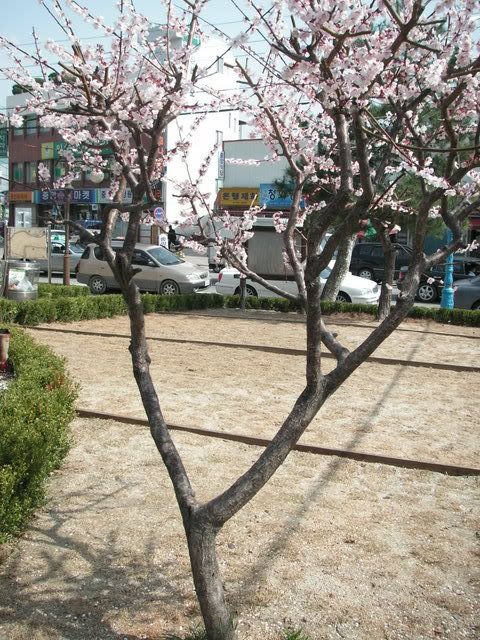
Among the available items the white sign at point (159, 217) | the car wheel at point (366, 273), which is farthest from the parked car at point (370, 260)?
the white sign at point (159, 217)

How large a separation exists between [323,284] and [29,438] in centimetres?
1542

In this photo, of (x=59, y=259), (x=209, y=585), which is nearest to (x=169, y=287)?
(x=59, y=259)

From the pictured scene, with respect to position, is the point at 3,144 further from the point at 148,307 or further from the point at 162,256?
the point at 148,307

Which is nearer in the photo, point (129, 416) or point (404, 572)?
point (404, 572)

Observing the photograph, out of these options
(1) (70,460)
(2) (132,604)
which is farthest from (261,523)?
(1) (70,460)

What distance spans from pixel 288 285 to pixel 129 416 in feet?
40.9

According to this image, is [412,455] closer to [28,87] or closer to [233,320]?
[28,87]

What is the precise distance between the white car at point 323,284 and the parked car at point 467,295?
2.28 metres

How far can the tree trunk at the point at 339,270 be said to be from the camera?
53.2 feet

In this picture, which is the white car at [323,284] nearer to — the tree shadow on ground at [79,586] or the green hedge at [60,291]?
the green hedge at [60,291]

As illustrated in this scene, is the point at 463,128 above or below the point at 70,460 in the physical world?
above

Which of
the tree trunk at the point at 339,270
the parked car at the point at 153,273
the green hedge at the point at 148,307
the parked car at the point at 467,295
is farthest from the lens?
the parked car at the point at 153,273

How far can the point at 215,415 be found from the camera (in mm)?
6859

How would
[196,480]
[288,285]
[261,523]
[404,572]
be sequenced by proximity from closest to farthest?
[404,572] → [261,523] → [196,480] → [288,285]
